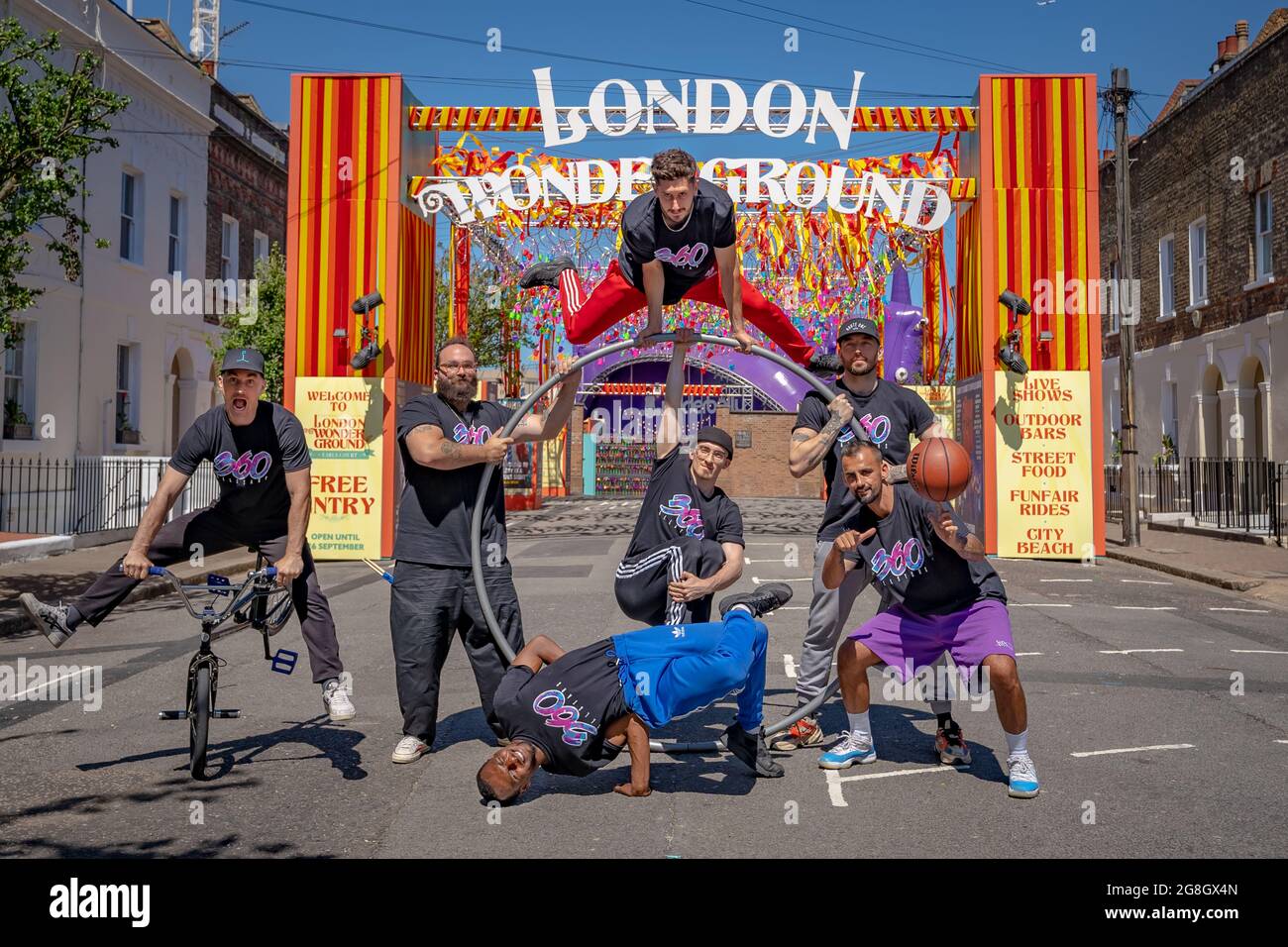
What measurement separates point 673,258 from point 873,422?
147cm

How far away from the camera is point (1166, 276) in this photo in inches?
1119

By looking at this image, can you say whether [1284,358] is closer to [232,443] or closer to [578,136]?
[578,136]

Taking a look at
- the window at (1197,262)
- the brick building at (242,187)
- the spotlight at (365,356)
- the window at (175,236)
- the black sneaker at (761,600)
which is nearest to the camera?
the black sneaker at (761,600)

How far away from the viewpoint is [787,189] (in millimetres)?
17516

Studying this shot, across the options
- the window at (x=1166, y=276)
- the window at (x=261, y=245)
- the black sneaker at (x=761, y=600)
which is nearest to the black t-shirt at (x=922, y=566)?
the black sneaker at (x=761, y=600)

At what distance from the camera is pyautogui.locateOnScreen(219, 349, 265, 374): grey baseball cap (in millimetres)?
5902

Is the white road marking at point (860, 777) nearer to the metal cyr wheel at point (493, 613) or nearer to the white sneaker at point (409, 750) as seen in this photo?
the metal cyr wheel at point (493, 613)

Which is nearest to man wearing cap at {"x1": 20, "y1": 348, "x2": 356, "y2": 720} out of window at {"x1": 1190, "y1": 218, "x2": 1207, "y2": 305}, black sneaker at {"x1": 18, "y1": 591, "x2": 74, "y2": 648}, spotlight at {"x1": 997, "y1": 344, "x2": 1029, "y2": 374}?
black sneaker at {"x1": 18, "y1": 591, "x2": 74, "y2": 648}

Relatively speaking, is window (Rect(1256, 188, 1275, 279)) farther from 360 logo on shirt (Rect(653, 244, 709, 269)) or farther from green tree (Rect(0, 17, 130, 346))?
green tree (Rect(0, 17, 130, 346))

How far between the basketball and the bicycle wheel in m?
3.66

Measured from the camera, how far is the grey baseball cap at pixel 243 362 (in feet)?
19.4

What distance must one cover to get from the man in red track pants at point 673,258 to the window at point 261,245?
24.2 m

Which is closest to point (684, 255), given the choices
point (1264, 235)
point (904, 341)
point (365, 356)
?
point (365, 356)

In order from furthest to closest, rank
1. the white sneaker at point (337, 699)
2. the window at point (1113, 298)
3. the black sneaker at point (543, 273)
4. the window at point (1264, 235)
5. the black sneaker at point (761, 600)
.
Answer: the window at point (1113, 298)
the window at point (1264, 235)
the black sneaker at point (543, 273)
the white sneaker at point (337, 699)
the black sneaker at point (761, 600)
